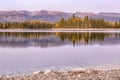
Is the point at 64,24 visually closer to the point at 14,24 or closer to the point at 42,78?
the point at 14,24

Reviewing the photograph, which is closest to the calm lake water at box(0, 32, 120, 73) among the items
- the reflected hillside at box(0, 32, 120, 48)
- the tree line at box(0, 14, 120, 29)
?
the reflected hillside at box(0, 32, 120, 48)

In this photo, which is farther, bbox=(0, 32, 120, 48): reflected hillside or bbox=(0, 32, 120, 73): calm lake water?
bbox=(0, 32, 120, 48): reflected hillside

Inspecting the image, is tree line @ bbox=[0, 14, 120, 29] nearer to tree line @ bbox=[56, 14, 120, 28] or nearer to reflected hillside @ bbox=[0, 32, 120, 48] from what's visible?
tree line @ bbox=[56, 14, 120, 28]

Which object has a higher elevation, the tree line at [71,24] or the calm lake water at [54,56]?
the calm lake water at [54,56]

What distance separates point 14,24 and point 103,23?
49430 mm

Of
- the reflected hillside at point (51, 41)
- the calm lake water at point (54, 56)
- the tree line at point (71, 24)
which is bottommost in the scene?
the tree line at point (71, 24)

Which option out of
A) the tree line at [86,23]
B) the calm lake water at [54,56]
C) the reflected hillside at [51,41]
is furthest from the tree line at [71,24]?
the calm lake water at [54,56]

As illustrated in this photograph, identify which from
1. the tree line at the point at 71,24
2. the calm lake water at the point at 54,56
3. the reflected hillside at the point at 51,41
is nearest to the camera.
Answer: the calm lake water at the point at 54,56

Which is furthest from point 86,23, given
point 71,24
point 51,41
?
point 51,41

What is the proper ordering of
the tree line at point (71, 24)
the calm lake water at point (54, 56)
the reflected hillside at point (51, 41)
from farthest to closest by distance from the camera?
the tree line at point (71, 24) < the reflected hillside at point (51, 41) < the calm lake water at point (54, 56)

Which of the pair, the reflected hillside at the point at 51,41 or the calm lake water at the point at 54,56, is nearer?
the calm lake water at the point at 54,56

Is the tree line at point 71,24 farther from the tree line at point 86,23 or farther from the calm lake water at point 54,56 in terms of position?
the calm lake water at point 54,56

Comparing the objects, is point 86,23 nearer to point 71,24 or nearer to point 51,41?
point 71,24

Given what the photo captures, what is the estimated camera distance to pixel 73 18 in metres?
188
